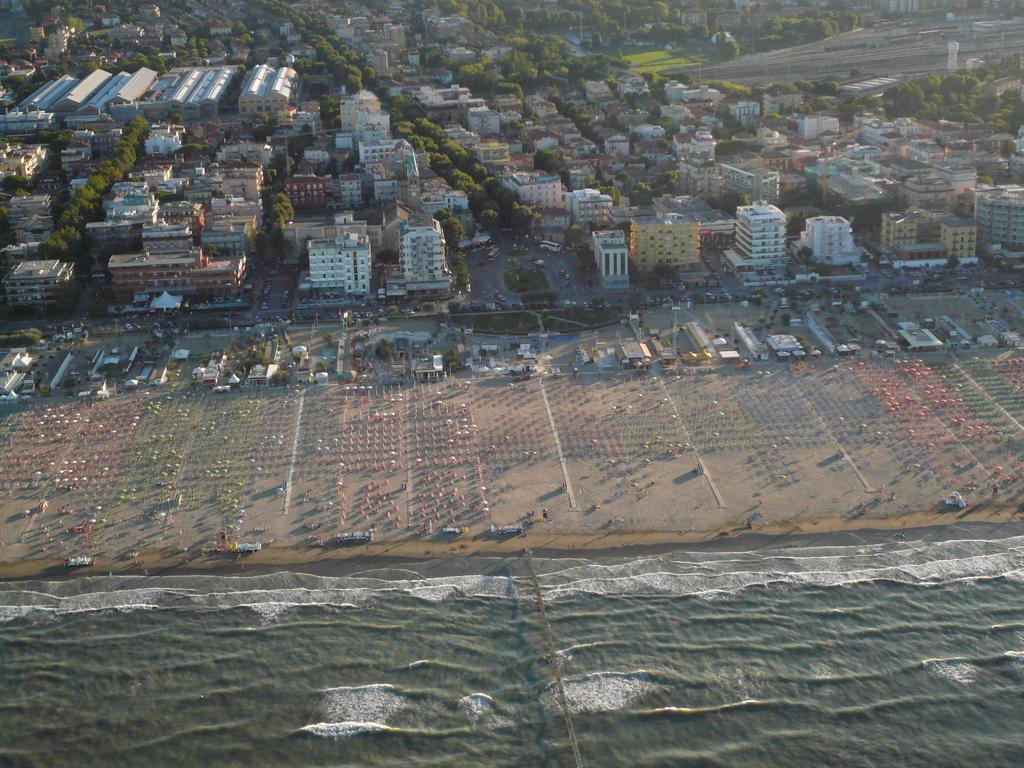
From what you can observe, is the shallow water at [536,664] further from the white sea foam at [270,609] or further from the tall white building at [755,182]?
the tall white building at [755,182]

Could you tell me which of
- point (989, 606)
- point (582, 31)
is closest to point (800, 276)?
point (989, 606)

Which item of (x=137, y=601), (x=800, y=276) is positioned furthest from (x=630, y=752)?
(x=800, y=276)

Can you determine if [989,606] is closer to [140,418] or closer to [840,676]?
[840,676]

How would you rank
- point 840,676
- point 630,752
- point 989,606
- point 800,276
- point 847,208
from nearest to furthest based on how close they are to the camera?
point 630,752 → point 840,676 → point 989,606 → point 800,276 → point 847,208

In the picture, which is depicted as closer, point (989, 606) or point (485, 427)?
point (989, 606)

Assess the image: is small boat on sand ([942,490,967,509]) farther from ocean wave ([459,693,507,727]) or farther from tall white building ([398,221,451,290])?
tall white building ([398,221,451,290])

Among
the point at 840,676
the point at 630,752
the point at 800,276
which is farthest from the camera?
the point at 800,276
